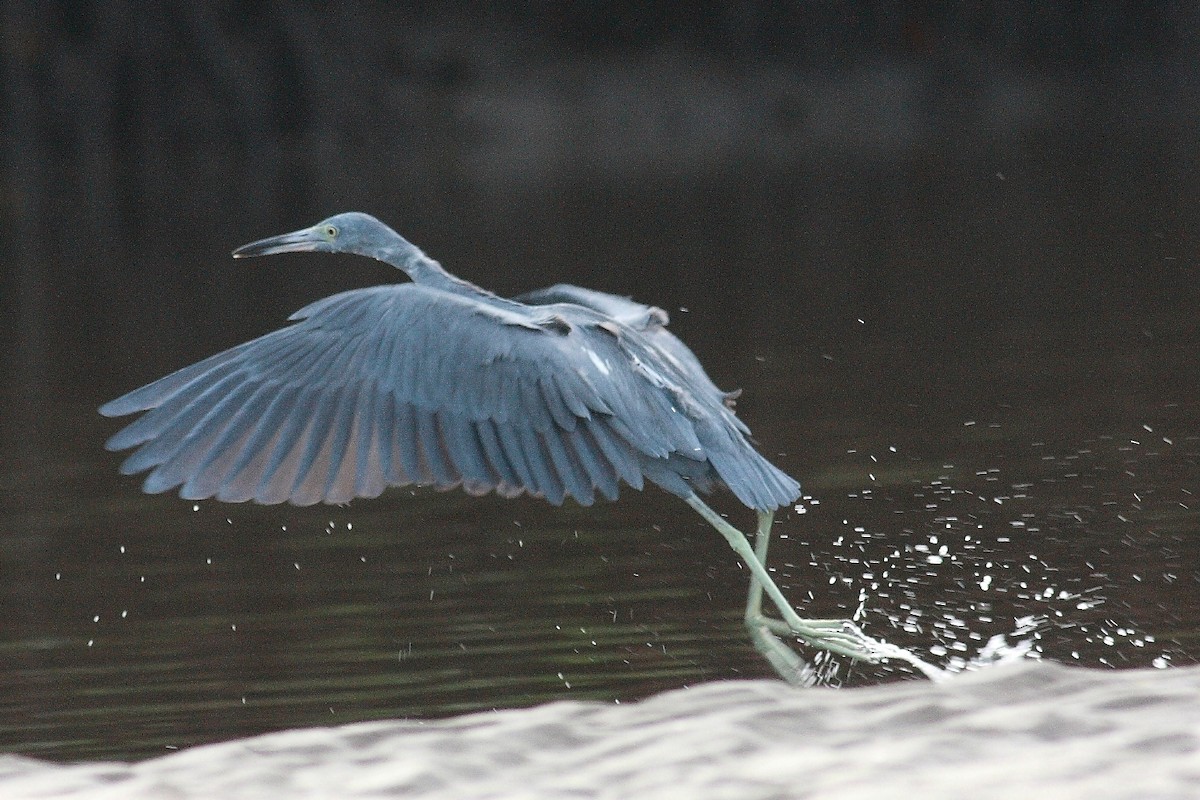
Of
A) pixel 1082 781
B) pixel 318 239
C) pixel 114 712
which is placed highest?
pixel 318 239

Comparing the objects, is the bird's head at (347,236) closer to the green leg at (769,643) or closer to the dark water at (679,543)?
the dark water at (679,543)

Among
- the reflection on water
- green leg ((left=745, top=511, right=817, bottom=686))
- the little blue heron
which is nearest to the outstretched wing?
the little blue heron

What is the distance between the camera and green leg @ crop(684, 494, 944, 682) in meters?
5.86

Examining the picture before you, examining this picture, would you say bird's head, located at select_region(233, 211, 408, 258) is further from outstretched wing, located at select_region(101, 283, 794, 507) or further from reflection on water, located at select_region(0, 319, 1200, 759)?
reflection on water, located at select_region(0, 319, 1200, 759)

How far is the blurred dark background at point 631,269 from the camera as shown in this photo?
674 centimetres

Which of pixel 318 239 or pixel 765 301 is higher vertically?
pixel 318 239

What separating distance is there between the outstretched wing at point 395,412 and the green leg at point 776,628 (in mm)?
468

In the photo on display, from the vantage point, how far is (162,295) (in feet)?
53.5

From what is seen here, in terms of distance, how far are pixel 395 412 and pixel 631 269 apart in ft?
37.6

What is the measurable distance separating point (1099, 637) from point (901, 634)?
0.59m

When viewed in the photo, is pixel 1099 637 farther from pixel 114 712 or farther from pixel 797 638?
pixel 114 712

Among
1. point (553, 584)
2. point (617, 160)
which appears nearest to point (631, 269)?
point (553, 584)

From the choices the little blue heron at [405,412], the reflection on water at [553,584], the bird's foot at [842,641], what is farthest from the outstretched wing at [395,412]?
the reflection on water at [553,584]

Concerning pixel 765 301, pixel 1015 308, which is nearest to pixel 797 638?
pixel 1015 308
